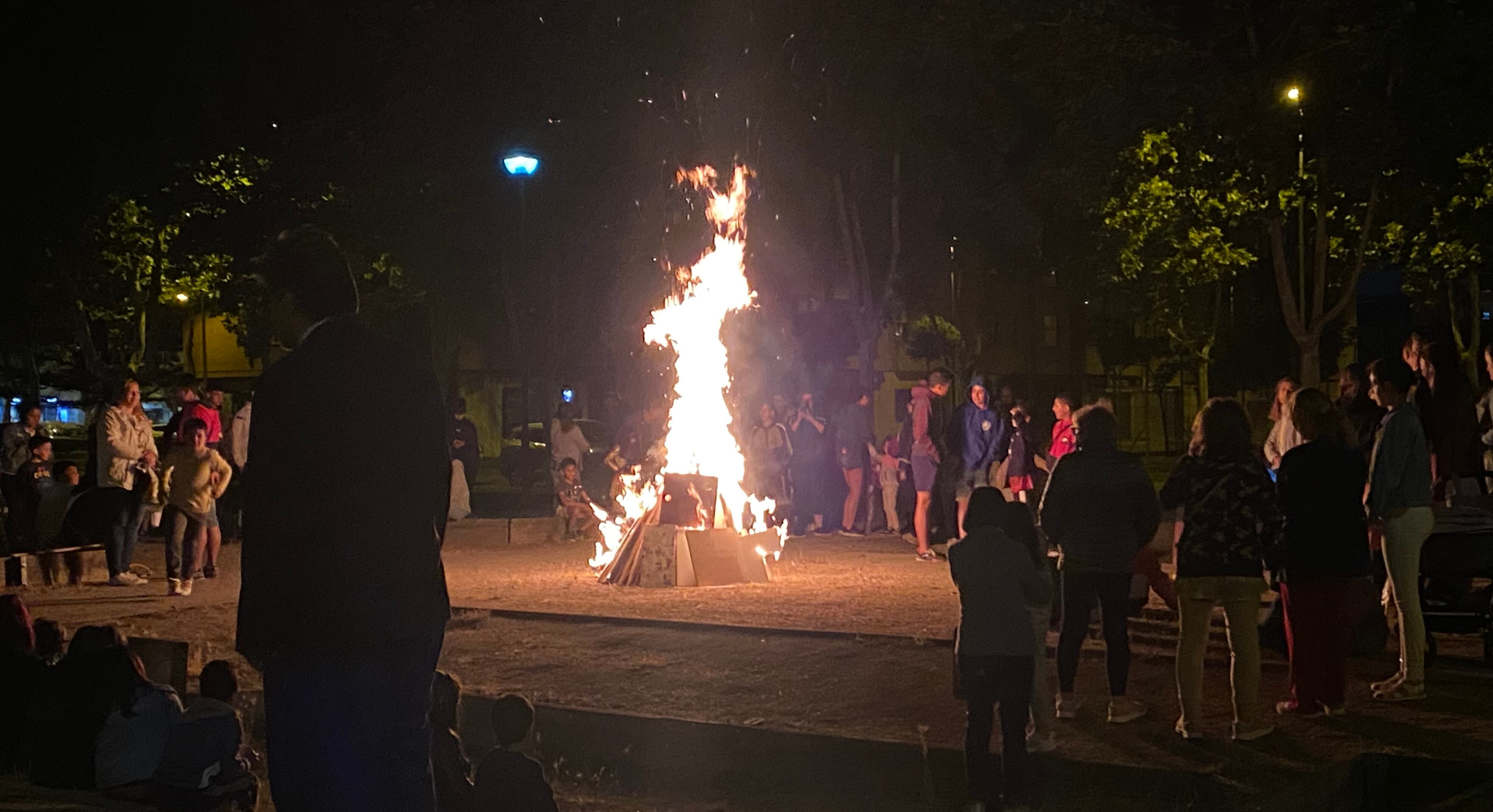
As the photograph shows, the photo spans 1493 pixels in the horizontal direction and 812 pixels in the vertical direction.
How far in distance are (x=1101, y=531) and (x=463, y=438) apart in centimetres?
1605

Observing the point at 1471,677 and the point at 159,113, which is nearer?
the point at 1471,677

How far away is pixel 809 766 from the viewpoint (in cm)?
740

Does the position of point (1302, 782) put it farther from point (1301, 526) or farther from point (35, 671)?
point (35, 671)

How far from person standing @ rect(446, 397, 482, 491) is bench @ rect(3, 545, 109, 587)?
21.8ft

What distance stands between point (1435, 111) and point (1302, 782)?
780 inches

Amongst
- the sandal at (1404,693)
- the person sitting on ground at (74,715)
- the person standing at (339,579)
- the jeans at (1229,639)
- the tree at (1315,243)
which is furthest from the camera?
the tree at (1315,243)

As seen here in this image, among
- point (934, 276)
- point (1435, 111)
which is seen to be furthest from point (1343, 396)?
point (934, 276)

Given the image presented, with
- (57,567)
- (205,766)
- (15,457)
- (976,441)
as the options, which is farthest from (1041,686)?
(15,457)

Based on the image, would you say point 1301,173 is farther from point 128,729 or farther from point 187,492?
point 128,729

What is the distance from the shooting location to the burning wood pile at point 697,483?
14.8m

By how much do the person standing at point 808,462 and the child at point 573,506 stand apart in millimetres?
2555

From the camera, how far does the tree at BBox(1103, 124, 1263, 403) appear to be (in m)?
26.9

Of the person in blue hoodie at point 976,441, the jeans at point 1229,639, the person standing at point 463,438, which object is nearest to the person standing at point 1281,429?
the person in blue hoodie at point 976,441

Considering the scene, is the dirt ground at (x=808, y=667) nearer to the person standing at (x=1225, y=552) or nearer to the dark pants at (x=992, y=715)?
the person standing at (x=1225, y=552)
